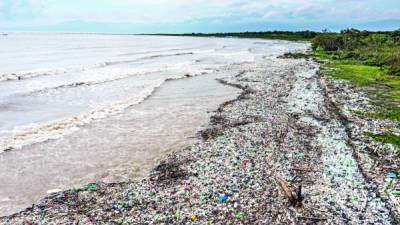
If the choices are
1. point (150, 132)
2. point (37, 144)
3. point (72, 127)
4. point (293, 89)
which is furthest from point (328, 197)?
point (293, 89)

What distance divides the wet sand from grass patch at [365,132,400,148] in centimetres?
870

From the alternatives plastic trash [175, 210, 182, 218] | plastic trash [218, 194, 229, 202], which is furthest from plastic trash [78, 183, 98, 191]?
plastic trash [218, 194, 229, 202]

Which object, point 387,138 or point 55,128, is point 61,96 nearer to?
point 55,128

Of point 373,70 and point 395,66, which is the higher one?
point 395,66

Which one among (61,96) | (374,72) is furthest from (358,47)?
(61,96)

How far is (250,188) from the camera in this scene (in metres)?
13.5

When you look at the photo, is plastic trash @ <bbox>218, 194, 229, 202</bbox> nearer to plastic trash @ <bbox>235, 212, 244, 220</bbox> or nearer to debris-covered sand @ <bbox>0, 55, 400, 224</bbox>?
debris-covered sand @ <bbox>0, 55, 400, 224</bbox>

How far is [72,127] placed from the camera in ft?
76.3

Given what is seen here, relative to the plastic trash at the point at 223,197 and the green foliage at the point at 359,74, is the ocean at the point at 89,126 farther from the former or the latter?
the green foliage at the point at 359,74

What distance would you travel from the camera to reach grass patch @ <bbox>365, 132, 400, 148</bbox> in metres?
18.4

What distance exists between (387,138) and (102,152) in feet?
44.1

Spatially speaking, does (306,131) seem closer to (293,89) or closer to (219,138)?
(219,138)

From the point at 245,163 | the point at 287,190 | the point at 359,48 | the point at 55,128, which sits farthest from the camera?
the point at 359,48

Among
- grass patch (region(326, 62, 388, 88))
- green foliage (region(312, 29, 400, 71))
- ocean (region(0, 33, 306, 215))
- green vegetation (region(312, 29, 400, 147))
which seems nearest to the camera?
ocean (region(0, 33, 306, 215))
